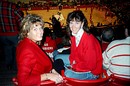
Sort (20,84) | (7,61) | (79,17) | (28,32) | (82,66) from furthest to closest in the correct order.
Answer: (7,61)
(79,17)
(82,66)
(28,32)
(20,84)

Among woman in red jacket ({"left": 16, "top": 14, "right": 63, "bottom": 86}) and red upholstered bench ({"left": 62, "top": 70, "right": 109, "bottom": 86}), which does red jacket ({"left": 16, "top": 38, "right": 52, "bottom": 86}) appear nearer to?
woman in red jacket ({"left": 16, "top": 14, "right": 63, "bottom": 86})

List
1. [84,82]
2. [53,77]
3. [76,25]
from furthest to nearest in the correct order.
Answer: [76,25] → [53,77] → [84,82]

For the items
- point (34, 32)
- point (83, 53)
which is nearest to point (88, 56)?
point (83, 53)

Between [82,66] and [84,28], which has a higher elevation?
[84,28]

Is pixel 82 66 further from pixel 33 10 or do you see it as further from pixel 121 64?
pixel 33 10

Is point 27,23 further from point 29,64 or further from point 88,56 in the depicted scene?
point 88,56

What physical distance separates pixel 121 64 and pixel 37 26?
3.36 feet

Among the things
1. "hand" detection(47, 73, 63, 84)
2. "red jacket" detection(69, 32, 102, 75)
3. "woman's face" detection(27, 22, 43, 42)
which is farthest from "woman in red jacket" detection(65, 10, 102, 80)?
"woman's face" detection(27, 22, 43, 42)

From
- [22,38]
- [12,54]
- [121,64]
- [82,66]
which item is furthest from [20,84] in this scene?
[12,54]

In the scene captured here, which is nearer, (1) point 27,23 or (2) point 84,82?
(2) point 84,82

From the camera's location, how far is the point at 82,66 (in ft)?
7.77

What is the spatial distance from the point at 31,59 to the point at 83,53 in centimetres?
78

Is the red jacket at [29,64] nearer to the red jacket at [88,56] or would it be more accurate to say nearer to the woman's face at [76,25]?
the red jacket at [88,56]

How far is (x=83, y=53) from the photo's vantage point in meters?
2.37
